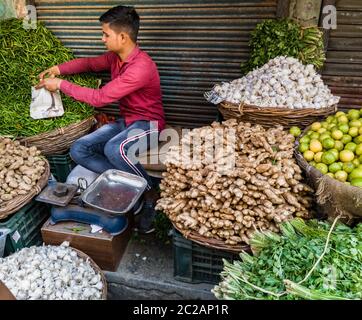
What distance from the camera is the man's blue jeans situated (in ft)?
12.1

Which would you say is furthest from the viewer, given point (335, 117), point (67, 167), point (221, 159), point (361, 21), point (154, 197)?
point (67, 167)

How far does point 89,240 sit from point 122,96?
4.79ft

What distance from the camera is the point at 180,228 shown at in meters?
2.83

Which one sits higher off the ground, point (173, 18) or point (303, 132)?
point (173, 18)

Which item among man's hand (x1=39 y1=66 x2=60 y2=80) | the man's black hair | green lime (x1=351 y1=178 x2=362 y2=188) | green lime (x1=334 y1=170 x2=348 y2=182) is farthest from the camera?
man's hand (x1=39 y1=66 x2=60 y2=80)

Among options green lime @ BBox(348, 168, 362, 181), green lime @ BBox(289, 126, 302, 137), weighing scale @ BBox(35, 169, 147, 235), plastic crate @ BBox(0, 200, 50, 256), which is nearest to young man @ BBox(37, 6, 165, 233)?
weighing scale @ BBox(35, 169, 147, 235)

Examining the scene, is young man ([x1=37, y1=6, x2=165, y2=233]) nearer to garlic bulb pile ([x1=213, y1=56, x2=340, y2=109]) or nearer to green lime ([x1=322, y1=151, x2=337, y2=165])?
garlic bulb pile ([x1=213, y1=56, x2=340, y2=109])

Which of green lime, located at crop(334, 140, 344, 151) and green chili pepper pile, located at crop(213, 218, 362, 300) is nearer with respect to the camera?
green chili pepper pile, located at crop(213, 218, 362, 300)

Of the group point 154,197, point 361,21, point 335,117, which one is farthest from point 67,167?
point 361,21

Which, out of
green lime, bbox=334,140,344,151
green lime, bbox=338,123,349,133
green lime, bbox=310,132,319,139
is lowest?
green lime, bbox=334,140,344,151

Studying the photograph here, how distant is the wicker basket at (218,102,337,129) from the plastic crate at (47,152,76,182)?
2027 mm

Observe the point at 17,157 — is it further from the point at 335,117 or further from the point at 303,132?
the point at 335,117

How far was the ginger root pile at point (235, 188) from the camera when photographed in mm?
2660

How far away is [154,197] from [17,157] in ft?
4.87
